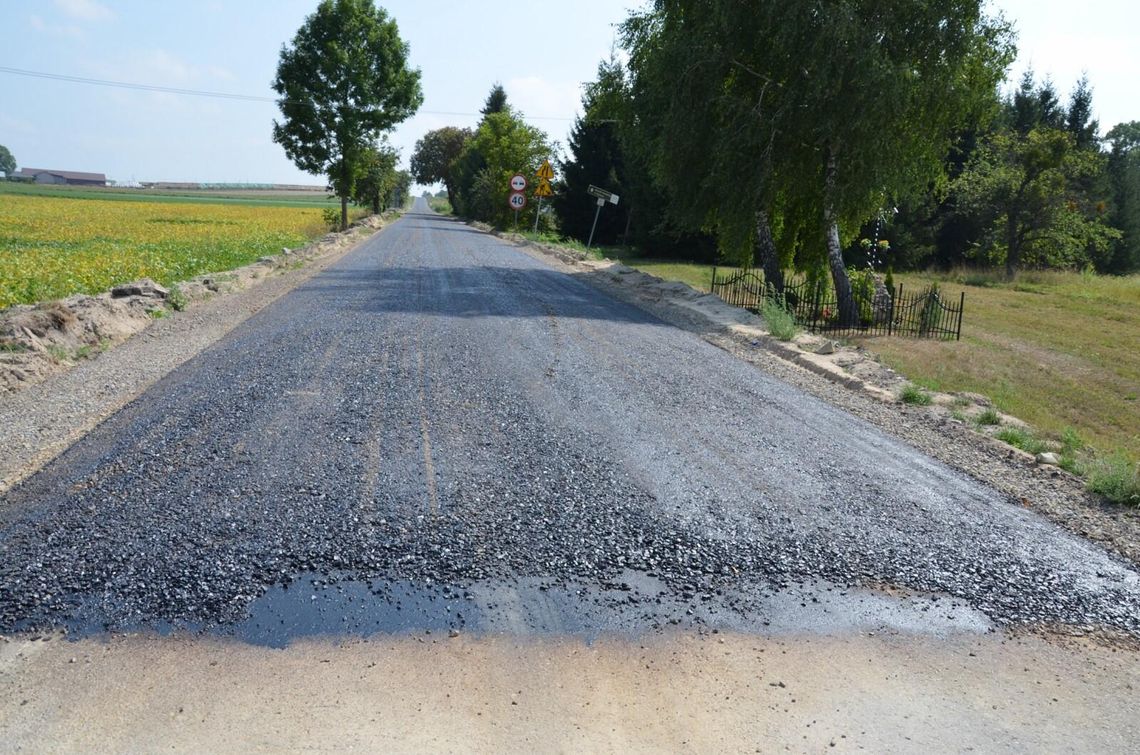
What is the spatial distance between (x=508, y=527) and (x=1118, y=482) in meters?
4.71

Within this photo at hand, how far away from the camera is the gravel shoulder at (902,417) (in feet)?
21.3

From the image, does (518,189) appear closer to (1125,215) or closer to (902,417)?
(1125,215)

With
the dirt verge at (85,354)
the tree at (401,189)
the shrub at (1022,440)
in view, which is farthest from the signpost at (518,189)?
the tree at (401,189)

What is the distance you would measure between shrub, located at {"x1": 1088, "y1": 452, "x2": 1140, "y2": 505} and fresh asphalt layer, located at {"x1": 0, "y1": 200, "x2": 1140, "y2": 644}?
89 cm

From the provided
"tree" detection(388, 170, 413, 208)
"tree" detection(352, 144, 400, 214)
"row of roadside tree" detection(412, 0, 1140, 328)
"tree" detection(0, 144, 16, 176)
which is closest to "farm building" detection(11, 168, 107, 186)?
"tree" detection(0, 144, 16, 176)

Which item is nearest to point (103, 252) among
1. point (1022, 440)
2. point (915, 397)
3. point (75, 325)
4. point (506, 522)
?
point (75, 325)

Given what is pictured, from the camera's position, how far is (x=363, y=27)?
45969mm

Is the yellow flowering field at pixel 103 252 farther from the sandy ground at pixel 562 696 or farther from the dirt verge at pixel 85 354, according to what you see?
the sandy ground at pixel 562 696

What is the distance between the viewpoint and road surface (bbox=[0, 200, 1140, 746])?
4531mm

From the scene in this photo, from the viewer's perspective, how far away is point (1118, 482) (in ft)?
22.4

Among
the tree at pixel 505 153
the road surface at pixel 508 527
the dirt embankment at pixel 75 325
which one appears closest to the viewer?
the road surface at pixel 508 527

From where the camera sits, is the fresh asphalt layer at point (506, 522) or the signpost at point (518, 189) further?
the signpost at point (518, 189)

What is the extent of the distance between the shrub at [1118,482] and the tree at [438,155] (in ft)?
343

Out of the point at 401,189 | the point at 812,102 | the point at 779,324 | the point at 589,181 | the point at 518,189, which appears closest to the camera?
the point at 779,324
